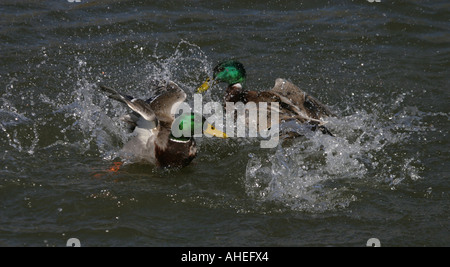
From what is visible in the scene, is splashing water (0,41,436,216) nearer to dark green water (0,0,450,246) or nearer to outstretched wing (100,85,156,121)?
dark green water (0,0,450,246)

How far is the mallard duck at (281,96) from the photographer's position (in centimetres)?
581

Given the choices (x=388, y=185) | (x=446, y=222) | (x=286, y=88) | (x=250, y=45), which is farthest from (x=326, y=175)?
(x=250, y=45)

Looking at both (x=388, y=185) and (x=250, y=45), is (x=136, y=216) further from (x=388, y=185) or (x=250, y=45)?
(x=250, y=45)

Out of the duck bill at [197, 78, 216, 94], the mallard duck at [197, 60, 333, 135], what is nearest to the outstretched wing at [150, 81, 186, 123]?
the duck bill at [197, 78, 216, 94]

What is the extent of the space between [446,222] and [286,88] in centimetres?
226

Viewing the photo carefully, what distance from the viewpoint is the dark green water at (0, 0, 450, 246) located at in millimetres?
4316

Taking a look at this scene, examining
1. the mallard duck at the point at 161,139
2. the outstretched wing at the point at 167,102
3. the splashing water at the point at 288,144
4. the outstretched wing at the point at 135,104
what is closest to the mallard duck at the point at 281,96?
the splashing water at the point at 288,144

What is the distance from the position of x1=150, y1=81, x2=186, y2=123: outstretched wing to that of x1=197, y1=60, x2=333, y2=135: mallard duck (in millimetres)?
746

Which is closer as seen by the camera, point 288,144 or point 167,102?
point 167,102

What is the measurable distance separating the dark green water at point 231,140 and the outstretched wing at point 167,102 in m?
0.41

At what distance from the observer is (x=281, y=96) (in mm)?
5867

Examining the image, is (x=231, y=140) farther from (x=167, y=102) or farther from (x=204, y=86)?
(x=204, y=86)

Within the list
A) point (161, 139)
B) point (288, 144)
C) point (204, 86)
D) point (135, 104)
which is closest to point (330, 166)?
point (288, 144)

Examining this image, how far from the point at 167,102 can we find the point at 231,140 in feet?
2.18
